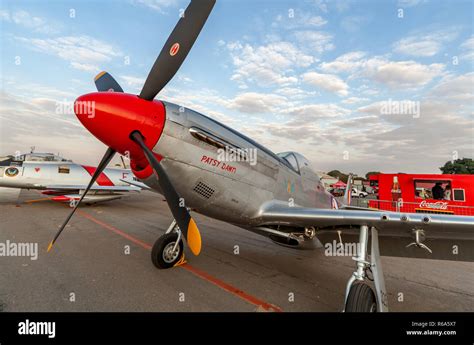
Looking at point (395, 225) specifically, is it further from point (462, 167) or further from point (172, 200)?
point (462, 167)

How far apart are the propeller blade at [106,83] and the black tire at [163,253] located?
9.36 ft

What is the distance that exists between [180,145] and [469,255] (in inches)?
171

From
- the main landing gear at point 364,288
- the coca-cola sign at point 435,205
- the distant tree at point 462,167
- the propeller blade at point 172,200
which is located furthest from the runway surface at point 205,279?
the distant tree at point 462,167

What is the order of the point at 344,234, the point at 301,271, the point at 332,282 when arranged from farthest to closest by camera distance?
1. the point at 301,271
2. the point at 332,282
3. the point at 344,234

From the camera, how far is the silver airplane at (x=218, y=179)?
8.41 feet

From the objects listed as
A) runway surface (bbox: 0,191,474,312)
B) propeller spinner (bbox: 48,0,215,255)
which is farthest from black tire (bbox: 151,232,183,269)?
propeller spinner (bbox: 48,0,215,255)

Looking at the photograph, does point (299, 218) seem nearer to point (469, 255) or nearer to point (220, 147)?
point (220, 147)

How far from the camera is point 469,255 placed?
11.3 feet

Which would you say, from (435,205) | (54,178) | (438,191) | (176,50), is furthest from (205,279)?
(438,191)

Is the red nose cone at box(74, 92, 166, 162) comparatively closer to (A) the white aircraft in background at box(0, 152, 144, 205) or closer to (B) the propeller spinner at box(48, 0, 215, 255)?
(B) the propeller spinner at box(48, 0, 215, 255)

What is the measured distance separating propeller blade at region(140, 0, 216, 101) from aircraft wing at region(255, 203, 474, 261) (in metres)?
2.23

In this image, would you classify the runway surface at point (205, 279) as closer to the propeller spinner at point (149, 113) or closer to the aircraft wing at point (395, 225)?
the aircraft wing at point (395, 225)
